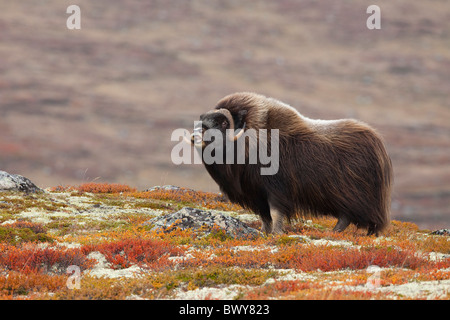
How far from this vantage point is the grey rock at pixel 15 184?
44.9 ft

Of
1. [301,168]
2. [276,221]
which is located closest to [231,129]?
[301,168]

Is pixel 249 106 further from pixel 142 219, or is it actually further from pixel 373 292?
pixel 373 292

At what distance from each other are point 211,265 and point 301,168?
3913 mm

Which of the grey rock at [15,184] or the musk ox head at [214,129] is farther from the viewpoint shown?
the grey rock at [15,184]

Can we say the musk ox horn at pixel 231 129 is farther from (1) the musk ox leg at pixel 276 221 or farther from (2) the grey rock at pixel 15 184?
(2) the grey rock at pixel 15 184

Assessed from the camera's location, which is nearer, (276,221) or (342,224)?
(276,221)

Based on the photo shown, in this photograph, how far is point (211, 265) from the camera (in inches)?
276

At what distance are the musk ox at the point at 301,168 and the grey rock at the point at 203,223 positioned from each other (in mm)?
820

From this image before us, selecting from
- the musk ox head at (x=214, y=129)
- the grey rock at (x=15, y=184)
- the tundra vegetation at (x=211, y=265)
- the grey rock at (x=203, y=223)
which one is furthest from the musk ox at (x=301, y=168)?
the grey rock at (x=15, y=184)

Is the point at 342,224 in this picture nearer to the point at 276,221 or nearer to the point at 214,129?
the point at 276,221

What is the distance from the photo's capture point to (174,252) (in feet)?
25.4
